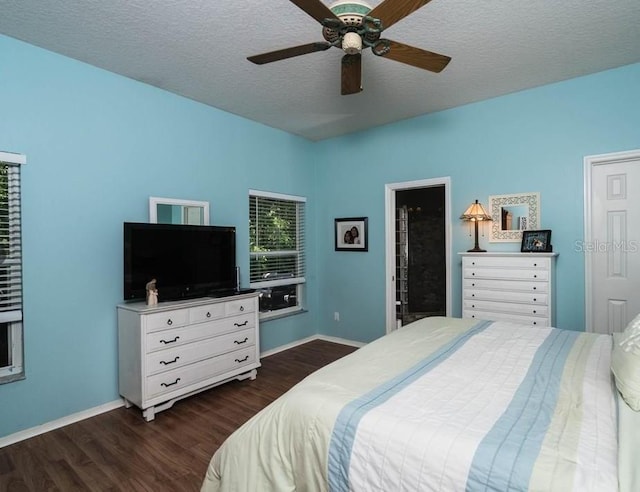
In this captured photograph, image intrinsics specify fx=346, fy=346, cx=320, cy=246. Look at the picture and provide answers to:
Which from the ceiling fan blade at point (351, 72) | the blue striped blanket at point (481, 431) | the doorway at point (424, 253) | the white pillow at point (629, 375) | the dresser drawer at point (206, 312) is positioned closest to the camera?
the blue striped blanket at point (481, 431)

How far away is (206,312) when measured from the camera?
290cm

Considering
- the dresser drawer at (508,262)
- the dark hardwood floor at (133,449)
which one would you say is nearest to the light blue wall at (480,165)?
the dresser drawer at (508,262)

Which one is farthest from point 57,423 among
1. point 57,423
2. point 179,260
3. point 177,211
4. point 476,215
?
point 476,215

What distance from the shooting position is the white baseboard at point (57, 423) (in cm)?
226

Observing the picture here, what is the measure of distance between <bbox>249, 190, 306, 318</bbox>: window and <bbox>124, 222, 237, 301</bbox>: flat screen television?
26.4 inches

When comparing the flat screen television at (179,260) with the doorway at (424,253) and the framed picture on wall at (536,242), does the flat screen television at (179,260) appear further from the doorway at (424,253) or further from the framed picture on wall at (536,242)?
the doorway at (424,253)

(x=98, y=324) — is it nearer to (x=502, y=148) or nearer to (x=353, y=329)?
(x=353, y=329)

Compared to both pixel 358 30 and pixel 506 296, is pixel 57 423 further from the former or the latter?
pixel 506 296

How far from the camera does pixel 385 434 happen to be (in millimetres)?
1085

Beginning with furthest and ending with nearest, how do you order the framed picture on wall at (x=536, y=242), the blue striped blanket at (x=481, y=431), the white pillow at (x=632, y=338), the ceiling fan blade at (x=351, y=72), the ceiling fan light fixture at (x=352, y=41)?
the framed picture on wall at (x=536, y=242), the ceiling fan blade at (x=351, y=72), the ceiling fan light fixture at (x=352, y=41), the white pillow at (x=632, y=338), the blue striped blanket at (x=481, y=431)

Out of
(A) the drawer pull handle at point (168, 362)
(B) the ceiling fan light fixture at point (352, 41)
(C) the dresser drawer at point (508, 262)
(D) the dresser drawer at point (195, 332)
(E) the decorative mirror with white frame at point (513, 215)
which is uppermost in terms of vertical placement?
(B) the ceiling fan light fixture at point (352, 41)

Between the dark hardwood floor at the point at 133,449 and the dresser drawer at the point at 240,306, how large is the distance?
692 millimetres

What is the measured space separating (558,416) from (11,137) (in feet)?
10.9

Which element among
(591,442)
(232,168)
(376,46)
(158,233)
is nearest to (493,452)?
(591,442)
